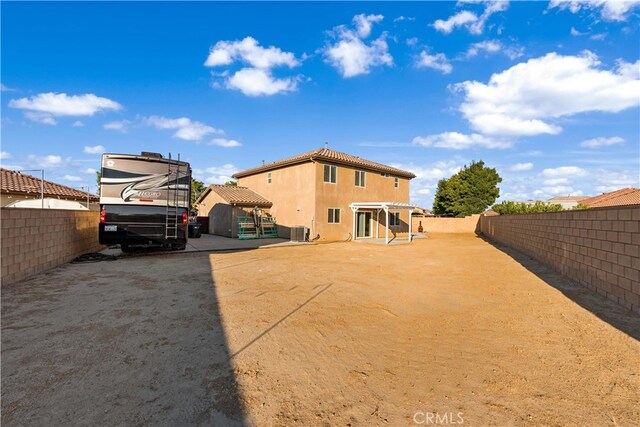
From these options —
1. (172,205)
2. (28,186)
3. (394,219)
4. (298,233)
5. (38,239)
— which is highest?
(28,186)

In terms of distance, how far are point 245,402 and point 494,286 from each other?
7.23m

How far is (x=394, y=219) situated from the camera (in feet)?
84.2

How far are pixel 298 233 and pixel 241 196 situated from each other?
6.34m

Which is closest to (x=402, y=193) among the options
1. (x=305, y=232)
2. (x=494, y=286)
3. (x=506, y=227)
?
(x=506, y=227)

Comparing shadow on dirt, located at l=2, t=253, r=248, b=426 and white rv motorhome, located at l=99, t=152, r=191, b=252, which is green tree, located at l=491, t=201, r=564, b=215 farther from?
shadow on dirt, located at l=2, t=253, r=248, b=426

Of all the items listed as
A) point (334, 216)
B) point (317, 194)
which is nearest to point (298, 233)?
point (317, 194)

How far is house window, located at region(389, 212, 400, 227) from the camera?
997 inches

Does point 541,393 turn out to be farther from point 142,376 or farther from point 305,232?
point 305,232

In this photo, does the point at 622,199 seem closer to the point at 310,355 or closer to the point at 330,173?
the point at 330,173

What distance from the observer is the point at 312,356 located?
12.6 feet

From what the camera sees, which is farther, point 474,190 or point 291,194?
point 474,190

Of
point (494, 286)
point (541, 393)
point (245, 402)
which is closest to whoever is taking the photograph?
point (245, 402)

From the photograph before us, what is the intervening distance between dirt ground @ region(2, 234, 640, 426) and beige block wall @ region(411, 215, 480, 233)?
28.3 meters

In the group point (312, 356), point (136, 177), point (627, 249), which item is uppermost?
point (136, 177)
